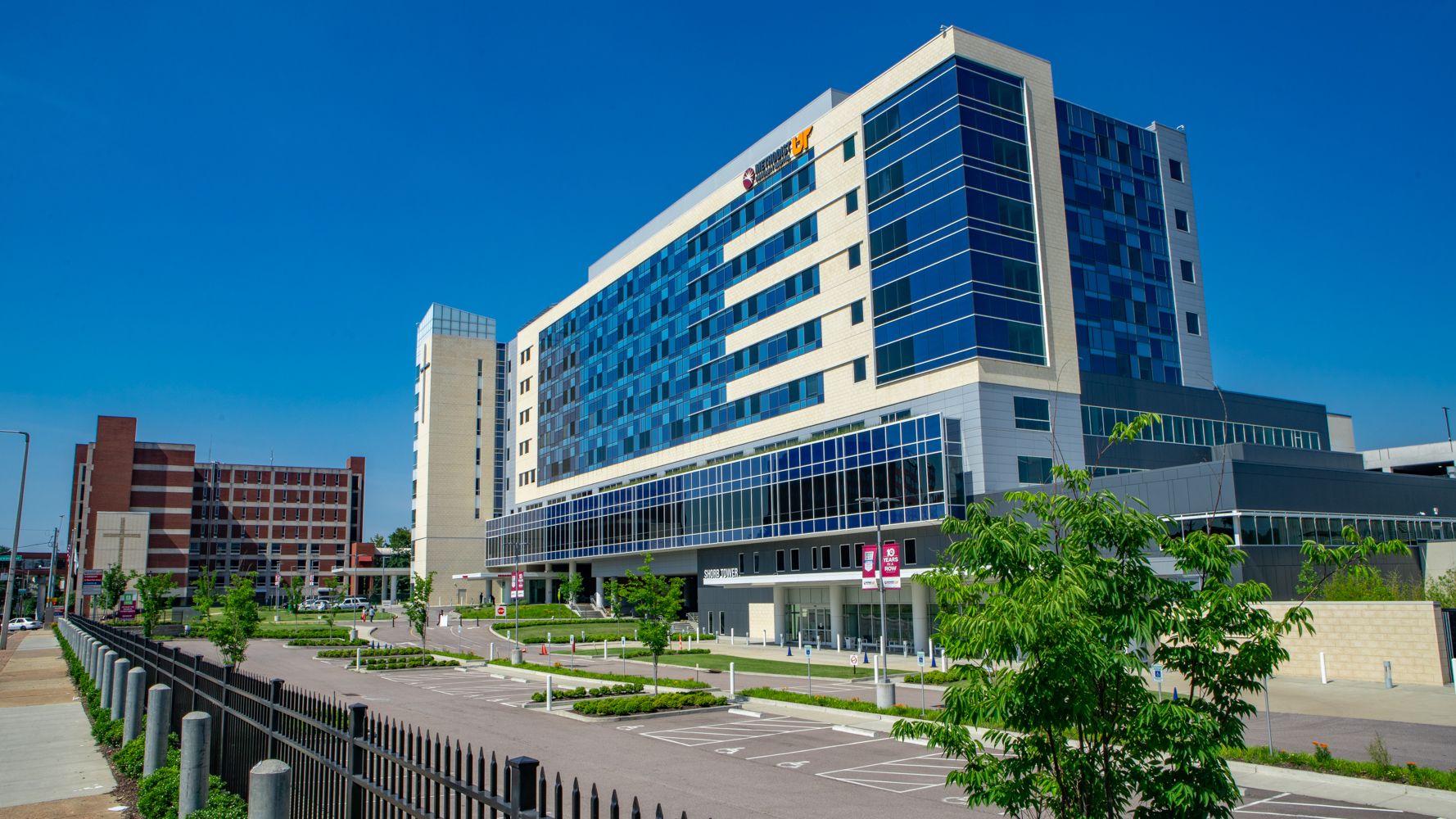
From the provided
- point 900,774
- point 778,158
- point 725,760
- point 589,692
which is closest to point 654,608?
point 589,692

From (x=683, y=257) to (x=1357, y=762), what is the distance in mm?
63353

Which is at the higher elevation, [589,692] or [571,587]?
[571,587]

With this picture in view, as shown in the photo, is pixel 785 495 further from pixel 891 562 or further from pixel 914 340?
pixel 891 562

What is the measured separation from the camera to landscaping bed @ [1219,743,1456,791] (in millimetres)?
14656

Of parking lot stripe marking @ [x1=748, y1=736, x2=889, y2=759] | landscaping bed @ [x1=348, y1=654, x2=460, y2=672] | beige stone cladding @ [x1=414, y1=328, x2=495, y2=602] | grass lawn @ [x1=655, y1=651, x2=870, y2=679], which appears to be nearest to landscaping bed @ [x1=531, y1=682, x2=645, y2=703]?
grass lawn @ [x1=655, y1=651, x2=870, y2=679]

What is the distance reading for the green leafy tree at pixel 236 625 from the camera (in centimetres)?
4041

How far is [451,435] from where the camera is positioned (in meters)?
125

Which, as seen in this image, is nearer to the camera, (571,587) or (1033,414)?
(1033,414)

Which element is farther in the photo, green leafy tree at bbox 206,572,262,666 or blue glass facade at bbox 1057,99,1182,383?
blue glass facade at bbox 1057,99,1182,383

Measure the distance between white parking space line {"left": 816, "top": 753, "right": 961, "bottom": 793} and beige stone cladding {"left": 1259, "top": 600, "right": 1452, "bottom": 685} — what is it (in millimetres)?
20016

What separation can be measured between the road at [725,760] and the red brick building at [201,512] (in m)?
109

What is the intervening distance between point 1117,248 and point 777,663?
112 feet

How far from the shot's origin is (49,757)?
648 inches

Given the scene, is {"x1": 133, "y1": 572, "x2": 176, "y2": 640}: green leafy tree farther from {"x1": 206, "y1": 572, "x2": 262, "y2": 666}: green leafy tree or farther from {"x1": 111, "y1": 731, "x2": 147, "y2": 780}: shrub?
{"x1": 111, "y1": 731, "x2": 147, "y2": 780}: shrub
